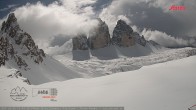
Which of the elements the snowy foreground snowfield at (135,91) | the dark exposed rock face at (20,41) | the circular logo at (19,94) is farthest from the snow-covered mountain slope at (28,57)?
the snowy foreground snowfield at (135,91)

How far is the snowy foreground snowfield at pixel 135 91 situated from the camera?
12602 mm

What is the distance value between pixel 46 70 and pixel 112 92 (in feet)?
311

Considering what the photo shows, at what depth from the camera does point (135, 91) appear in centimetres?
1407

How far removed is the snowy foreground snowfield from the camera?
1260cm

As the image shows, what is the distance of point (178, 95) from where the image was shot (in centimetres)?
1268

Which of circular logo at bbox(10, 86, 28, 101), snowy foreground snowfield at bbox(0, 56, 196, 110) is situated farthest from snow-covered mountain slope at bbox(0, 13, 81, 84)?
snowy foreground snowfield at bbox(0, 56, 196, 110)

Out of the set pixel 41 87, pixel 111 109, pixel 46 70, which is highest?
pixel 46 70

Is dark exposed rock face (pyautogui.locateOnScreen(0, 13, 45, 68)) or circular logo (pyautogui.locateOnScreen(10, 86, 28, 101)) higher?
dark exposed rock face (pyautogui.locateOnScreen(0, 13, 45, 68))

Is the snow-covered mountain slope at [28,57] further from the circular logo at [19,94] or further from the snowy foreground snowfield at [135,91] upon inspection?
the snowy foreground snowfield at [135,91]

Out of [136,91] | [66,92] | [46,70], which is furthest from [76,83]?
[46,70]

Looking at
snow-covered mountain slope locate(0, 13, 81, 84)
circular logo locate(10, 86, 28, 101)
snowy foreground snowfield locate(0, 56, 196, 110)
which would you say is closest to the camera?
snowy foreground snowfield locate(0, 56, 196, 110)

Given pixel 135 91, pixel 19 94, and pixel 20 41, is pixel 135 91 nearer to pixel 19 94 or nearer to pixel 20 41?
pixel 19 94

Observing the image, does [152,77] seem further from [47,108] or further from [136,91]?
[47,108]

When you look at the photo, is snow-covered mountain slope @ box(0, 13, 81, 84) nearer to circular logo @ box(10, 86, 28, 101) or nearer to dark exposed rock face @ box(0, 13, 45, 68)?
dark exposed rock face @ box(0, 13, 45, 68)
